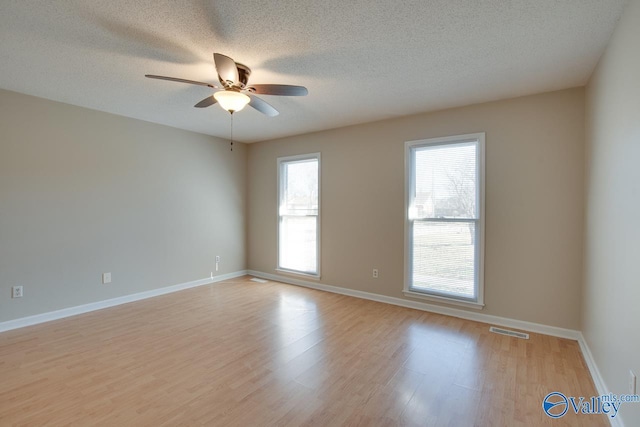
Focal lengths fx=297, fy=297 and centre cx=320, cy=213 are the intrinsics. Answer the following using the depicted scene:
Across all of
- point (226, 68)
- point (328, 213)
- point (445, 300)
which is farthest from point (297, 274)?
point (226, 68)

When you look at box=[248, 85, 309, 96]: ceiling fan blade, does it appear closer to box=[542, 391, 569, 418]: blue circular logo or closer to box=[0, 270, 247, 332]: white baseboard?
box=[542, 391, 569, 418]: blue circular logo

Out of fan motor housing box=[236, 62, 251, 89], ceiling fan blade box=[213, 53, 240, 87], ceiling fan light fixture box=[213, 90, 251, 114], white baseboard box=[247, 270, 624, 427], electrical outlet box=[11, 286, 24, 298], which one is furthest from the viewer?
electrical outlet box=[11, 286, 24, 298]

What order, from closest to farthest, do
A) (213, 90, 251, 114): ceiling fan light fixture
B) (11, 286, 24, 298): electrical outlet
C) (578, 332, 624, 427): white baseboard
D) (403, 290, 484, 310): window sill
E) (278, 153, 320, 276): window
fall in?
1. (578, 332, 624, 427): white baseboard
2. (213, 90, 251, 114): ceiling fan light fixture
3. (11, 286, 24, 298): electrical outlet
4. (403, 290, 484, 310): window sill
5. (278, 153, 320, 276): window

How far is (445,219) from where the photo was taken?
12.3ft

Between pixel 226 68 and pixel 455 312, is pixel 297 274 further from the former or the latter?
pixel 226 68

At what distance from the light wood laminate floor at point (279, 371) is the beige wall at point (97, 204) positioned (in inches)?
22.1

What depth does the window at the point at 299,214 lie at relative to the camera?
502cm

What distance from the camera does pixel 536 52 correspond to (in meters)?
2.35

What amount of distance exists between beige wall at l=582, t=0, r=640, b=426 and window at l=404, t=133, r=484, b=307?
1.04 meters

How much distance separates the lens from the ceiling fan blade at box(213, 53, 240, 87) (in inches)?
82.1

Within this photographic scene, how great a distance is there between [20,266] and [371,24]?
4.32m

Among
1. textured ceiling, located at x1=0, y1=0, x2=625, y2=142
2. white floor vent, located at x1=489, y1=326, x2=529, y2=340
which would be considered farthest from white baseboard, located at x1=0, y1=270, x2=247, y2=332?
white floor vent, located at x1=489, y1=326, x2=529, y2=340

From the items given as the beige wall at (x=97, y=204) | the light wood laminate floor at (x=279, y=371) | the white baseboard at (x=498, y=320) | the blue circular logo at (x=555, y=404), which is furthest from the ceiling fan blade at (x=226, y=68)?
the white baseboard at (x=498, y=320)

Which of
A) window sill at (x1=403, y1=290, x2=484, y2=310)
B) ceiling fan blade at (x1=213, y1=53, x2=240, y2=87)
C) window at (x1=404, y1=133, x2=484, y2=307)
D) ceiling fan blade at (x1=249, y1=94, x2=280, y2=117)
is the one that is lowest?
window sill at (x1=403, y1=290, x2=484, y2=310)
